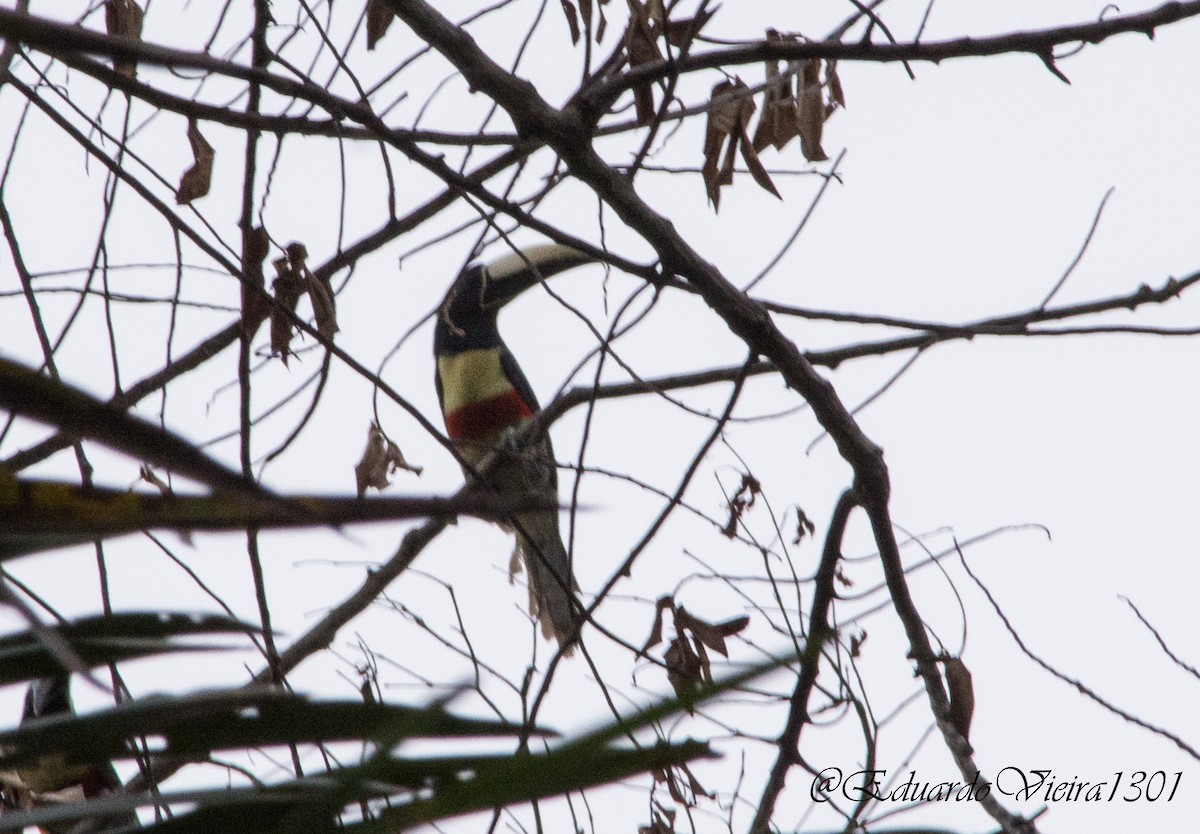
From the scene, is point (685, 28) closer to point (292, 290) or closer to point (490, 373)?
point (292, 290)

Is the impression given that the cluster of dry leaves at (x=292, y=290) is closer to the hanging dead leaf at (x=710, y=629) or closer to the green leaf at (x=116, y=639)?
the hanging dead leaf at (x=710, y=629)

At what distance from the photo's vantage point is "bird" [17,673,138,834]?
70 centimetres

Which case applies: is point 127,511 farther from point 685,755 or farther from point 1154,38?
point 1154,38

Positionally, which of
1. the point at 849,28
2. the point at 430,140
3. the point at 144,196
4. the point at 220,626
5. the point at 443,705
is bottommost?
the point at 443,705

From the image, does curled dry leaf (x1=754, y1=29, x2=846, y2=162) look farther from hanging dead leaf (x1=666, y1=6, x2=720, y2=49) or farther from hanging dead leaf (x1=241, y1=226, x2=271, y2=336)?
hanging dead leaf (x1=241, y1=226, x2=271, y2=336)

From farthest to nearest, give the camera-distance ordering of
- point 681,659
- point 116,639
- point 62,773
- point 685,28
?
1. point 681,659
2. point 685,28
3. point 62,773
4. point 116,639

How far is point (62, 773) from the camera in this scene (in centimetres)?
76

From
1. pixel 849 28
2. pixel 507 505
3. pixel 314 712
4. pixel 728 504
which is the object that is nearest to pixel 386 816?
pixel 314 712

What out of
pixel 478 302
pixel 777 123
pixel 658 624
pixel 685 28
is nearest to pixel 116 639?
pixel 685 28

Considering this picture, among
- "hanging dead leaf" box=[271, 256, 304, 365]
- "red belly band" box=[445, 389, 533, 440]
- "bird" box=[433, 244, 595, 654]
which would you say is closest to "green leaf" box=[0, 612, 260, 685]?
"hanging dead leaf" box=[271, 256, 304, 365]

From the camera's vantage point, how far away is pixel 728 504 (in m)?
Result: 2.61

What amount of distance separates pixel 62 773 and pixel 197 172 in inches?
57.0

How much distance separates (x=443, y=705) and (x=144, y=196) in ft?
4.47

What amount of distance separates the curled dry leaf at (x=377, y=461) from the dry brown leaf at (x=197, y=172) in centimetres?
64
